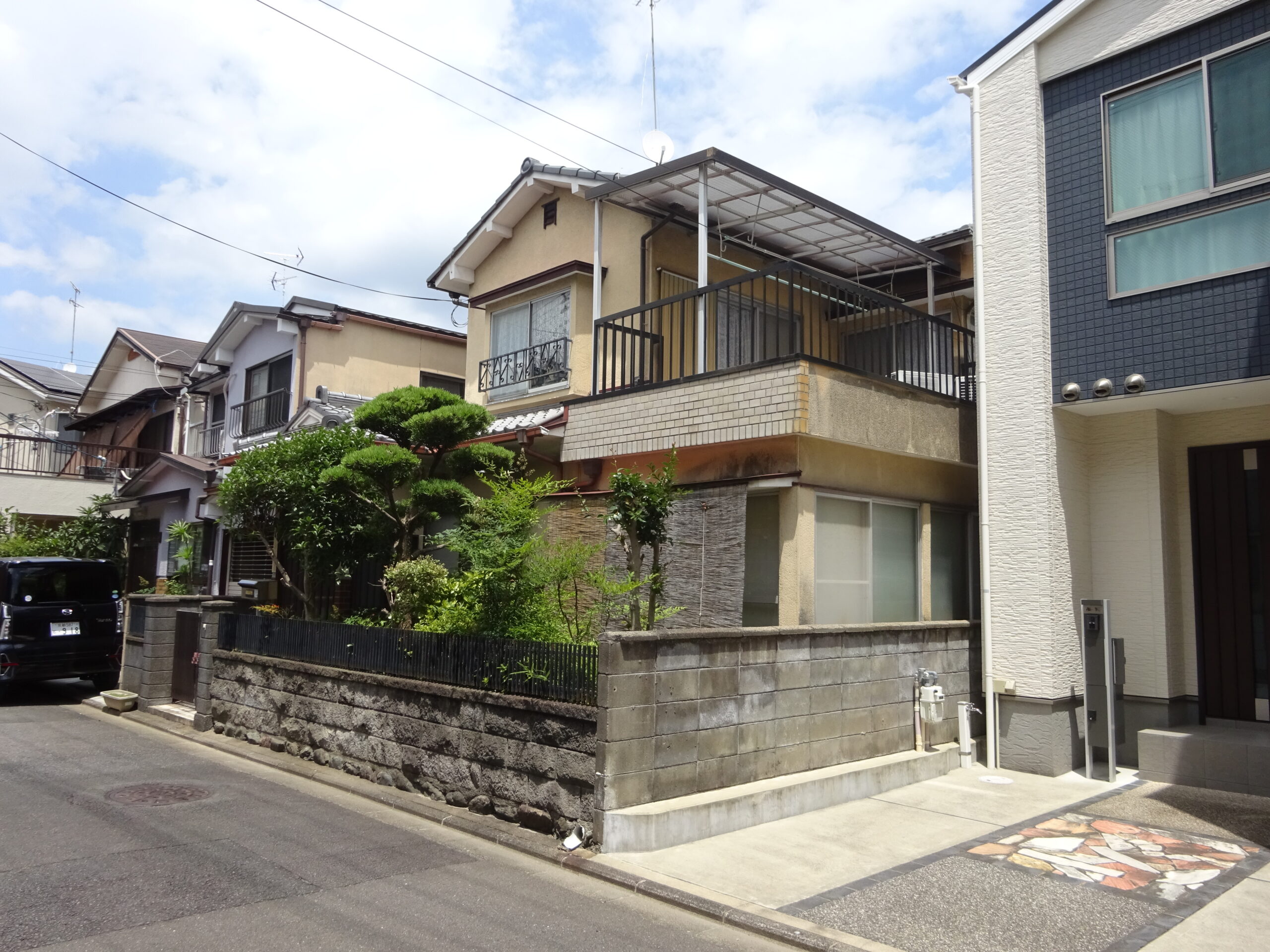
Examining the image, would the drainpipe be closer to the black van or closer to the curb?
the curb

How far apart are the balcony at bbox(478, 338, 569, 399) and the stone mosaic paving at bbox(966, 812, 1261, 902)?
27.2ft

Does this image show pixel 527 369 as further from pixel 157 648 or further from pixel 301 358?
pixel 301 358

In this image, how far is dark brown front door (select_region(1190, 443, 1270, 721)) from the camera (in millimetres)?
9219

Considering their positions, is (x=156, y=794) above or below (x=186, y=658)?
below

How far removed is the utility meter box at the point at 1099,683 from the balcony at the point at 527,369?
723cm

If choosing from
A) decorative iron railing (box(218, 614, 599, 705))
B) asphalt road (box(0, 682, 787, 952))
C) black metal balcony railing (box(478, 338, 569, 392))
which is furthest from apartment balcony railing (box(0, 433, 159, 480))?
asphalt road (box(0, 682, 787, 952))

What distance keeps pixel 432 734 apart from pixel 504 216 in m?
9.01

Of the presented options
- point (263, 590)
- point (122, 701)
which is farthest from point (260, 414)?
point (122, 701)

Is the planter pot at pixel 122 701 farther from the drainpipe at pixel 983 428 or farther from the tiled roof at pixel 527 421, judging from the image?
the drainpipe at pixel 983 428

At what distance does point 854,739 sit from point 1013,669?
6.66 feet

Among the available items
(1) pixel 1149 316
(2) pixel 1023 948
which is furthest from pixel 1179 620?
(2) pixel 1023 948

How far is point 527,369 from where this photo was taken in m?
13.8

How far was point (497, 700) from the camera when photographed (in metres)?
7.48

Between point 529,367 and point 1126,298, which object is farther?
point 529,367
